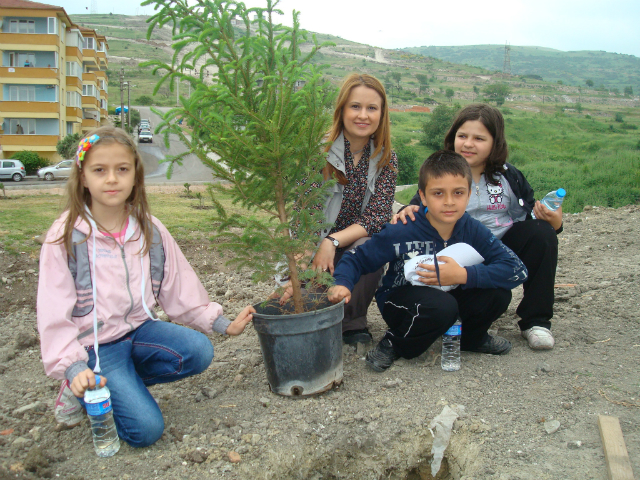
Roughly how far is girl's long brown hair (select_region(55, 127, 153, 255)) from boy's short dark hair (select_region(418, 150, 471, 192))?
68.2 inches

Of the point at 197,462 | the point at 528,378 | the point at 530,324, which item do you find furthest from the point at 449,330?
the point at 197,462

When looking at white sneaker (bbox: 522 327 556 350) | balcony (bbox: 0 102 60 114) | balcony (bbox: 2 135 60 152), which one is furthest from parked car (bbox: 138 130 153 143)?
white sneaker (bbox: 522 327 556 350)

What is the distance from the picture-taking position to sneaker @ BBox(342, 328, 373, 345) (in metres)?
3.72

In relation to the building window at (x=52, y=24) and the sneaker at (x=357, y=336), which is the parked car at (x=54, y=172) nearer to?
the building window at (x=52, y=24)

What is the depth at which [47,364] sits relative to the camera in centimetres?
237

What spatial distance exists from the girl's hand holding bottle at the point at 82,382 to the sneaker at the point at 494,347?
248 centimetres

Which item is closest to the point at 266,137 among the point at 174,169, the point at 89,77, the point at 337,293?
the point at 337,293

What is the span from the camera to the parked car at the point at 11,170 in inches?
1067

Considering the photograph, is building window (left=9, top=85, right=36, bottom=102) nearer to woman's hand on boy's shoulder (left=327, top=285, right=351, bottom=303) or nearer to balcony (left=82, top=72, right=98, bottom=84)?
balcony (left=82, top=72, right=98, bottom=84)

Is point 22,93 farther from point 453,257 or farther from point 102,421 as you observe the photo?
point 453,257

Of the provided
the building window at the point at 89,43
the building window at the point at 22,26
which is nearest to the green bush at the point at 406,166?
the building window at the point at 22,26

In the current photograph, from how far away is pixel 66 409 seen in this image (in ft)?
8.91

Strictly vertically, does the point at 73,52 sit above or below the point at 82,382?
above

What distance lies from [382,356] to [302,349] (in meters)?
0.71
